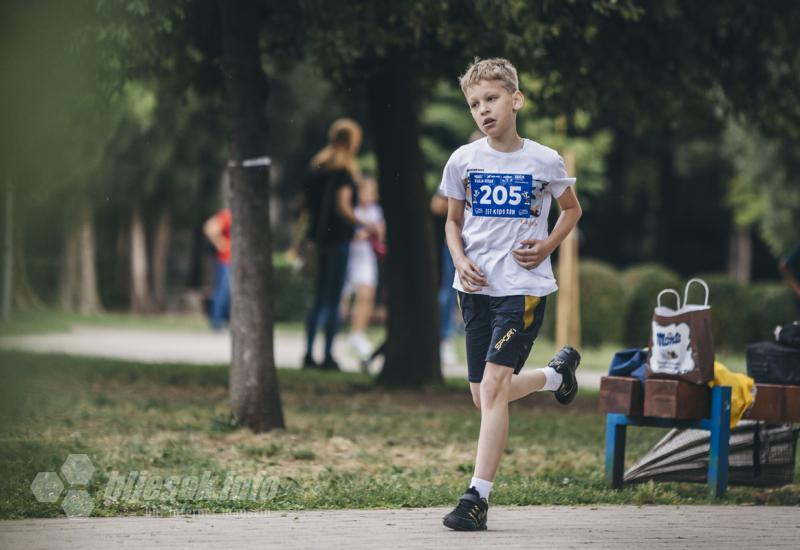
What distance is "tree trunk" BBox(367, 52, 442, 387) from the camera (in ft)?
40.8

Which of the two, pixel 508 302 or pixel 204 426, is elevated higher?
pixel 508 302

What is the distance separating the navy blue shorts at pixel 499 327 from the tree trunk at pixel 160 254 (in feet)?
88.3

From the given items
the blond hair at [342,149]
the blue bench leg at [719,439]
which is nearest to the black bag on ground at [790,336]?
the blue bench leg at [719,439]

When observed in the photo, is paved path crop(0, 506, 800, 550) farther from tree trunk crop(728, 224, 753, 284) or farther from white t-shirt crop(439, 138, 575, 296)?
tree trunk crop(728, 224, 753, 284)

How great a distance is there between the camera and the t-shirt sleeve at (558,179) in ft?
18.1

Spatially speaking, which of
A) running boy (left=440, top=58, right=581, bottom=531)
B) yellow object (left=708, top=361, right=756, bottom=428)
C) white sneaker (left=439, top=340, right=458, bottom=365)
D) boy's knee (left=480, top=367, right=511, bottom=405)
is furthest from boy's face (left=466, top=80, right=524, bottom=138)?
white sneaker (left=439, top=340, right=458, bottom=365)

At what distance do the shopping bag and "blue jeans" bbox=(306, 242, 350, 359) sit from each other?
741 centimetres

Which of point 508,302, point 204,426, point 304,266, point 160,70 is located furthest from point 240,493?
point 304,266

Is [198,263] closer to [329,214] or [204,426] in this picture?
[329,214]

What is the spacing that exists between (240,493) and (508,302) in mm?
1569

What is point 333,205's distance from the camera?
13.5 meters

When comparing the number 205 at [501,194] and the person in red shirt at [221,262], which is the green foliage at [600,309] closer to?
the person in red shirt at [221,262]

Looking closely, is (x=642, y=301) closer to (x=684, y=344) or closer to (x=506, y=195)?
(x=684, y=344)

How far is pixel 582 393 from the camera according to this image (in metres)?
13.2
